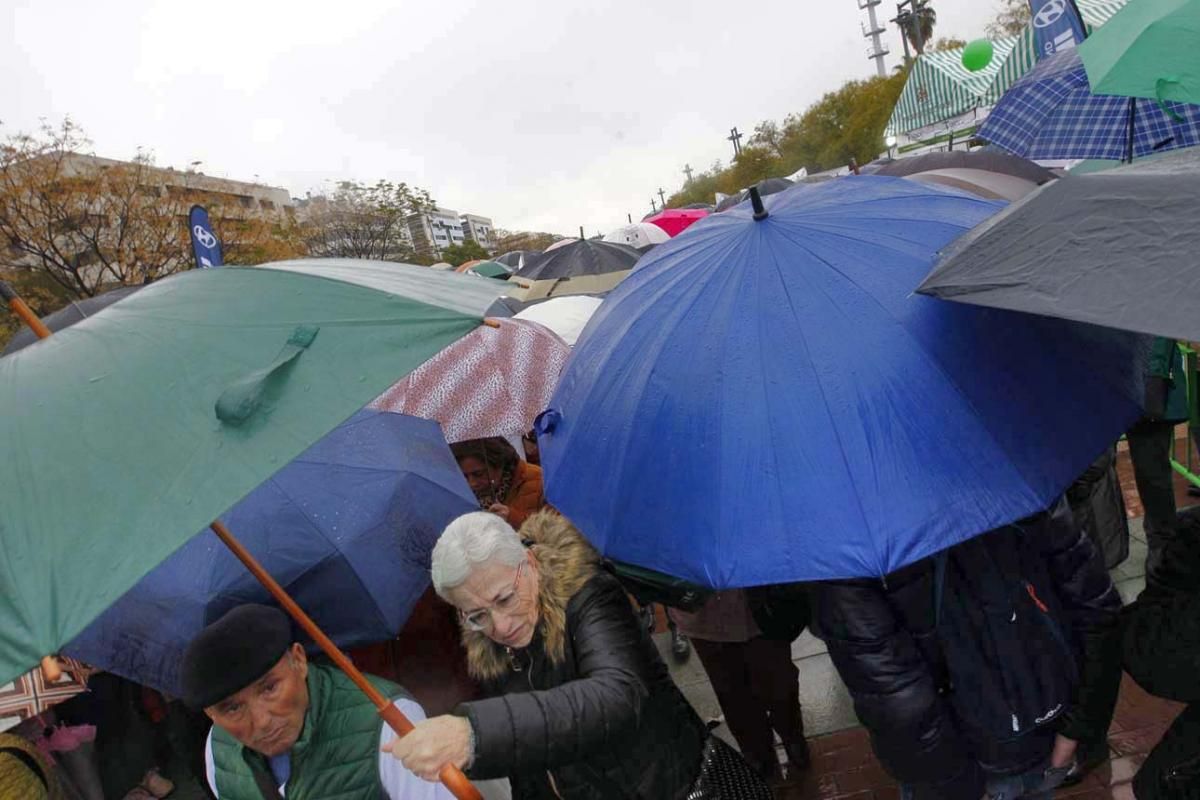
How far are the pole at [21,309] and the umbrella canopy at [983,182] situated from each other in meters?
3.27

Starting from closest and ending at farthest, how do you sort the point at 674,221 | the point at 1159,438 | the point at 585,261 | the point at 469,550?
1. the point at 469,550
2. the point at 1159,438
3. the point at 585,261
4. the point at 674,221

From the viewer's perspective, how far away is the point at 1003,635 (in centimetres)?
175

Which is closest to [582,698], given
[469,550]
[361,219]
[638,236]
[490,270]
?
[469,550]

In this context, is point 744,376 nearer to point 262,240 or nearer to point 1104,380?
point 1104,380

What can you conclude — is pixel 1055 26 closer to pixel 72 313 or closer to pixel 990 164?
pixel 990 164

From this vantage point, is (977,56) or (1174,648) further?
(977,56)

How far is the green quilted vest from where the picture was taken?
181cm

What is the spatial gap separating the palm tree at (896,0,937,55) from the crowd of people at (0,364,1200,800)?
3516cm

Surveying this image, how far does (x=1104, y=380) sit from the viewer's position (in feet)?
5.67

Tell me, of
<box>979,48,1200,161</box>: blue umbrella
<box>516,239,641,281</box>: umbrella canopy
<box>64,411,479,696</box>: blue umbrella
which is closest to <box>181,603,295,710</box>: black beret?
<box>64,411,479,696</box>: blue umbrella

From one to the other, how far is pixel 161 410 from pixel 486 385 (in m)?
2.04

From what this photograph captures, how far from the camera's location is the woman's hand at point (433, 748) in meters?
1.40

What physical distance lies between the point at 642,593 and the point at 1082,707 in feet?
3.76

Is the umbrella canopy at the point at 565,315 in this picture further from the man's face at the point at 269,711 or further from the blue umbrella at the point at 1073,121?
the blue umbrella at the point at 1073,121
